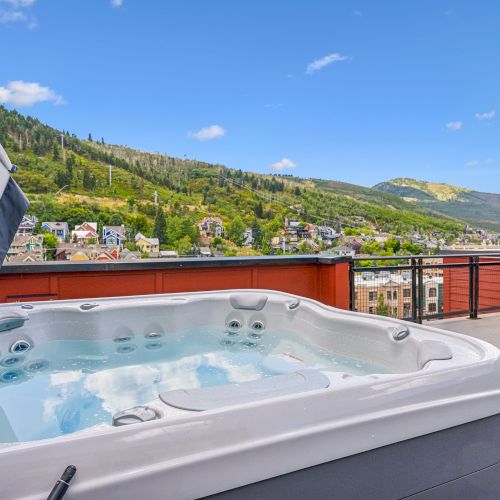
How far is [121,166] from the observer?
942 centimetres

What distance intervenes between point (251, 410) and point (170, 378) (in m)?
1.24

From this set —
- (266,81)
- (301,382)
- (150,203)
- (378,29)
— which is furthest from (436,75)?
(301,382)

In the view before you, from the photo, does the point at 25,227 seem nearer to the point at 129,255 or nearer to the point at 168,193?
the point at 129,255

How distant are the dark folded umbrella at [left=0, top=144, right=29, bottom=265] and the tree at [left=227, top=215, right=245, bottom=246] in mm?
3430

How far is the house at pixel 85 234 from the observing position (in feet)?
14.4

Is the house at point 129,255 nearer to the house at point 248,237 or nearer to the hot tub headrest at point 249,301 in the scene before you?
the hot tub headrest at point 249,301

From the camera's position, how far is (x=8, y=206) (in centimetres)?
147

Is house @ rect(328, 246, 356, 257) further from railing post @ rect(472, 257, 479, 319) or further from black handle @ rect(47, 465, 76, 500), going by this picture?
black handle @ rect(47, 465, 76, 500)

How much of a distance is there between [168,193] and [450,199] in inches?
348

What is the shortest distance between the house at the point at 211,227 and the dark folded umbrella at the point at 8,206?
387cm

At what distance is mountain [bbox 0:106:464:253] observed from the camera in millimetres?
6812

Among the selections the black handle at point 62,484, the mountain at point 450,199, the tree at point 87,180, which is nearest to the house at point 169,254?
the black handle at point 62,484

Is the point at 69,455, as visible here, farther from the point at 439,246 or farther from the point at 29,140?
the point at 29,140

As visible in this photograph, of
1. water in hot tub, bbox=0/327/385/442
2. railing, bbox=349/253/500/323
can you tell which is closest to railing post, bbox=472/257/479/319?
railing, bbox=349/253/500/323
